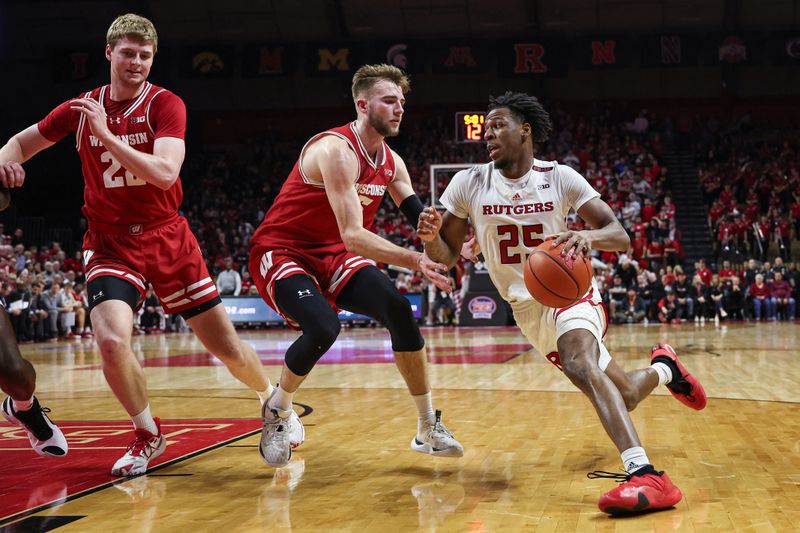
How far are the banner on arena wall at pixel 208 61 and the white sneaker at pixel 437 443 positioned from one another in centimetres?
2498

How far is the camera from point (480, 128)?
1827 cm

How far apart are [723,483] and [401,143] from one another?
26185 mm

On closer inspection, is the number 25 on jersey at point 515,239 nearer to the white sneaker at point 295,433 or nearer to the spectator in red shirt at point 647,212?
the white sneaker at point 295,433

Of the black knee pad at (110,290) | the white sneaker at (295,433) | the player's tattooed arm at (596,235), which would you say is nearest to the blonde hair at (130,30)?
the black knee pad at (110,290)

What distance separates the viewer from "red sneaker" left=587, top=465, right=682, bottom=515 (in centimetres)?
378

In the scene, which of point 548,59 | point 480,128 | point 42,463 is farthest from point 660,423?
point 548,59

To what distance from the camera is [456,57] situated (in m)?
28.4

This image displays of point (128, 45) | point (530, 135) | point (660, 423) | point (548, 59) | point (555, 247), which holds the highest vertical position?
point (548, 59)

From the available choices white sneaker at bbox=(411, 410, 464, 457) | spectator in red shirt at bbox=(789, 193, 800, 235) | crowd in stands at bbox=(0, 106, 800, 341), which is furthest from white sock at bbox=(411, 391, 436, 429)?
spectator in red shirt at bbox=(789, 193, 800, 235)

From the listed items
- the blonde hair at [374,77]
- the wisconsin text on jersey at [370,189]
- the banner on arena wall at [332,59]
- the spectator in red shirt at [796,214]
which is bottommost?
the spectator in red shirt at [796,214]

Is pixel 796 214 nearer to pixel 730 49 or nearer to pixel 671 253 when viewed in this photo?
pixel 671 253

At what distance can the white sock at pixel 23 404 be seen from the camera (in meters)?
4.91

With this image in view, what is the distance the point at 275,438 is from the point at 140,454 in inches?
28.3

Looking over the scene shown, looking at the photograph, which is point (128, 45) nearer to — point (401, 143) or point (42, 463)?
point (42, 463)
